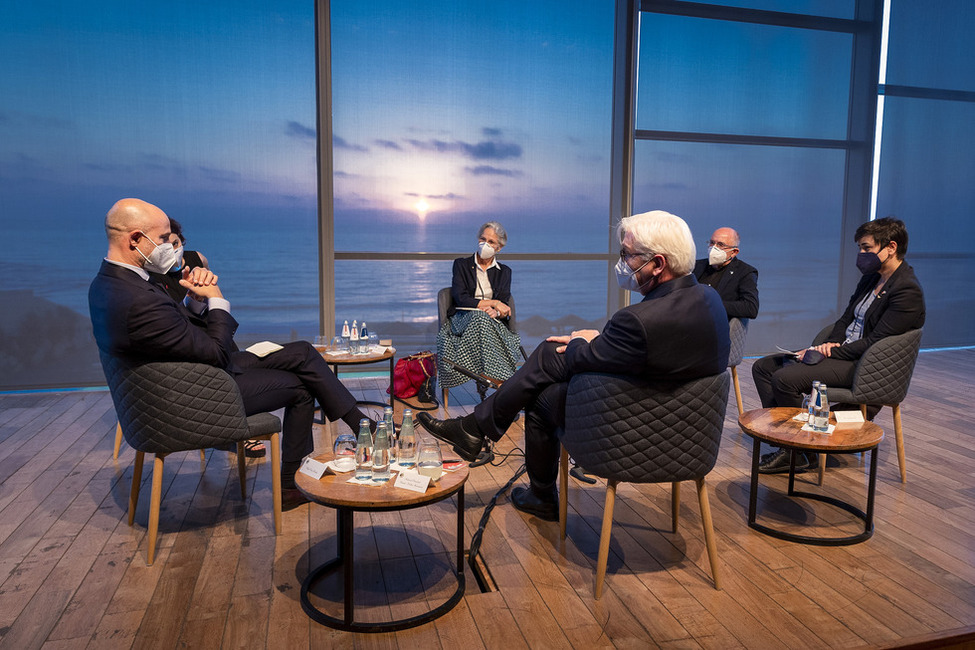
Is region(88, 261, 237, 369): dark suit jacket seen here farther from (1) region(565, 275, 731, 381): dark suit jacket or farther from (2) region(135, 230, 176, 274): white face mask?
(1) region(565, 275, 731, 381): dark suit jacket

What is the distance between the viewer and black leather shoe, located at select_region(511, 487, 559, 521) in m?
2.86

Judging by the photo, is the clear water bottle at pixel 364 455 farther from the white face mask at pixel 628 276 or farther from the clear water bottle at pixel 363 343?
the clear water bottle at pixel 363 343

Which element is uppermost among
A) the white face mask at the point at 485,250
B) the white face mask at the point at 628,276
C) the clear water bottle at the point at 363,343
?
the white face mask at the point at 485,250

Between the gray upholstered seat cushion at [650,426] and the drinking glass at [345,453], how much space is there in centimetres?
78

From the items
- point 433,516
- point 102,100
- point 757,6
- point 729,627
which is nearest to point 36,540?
point 433,516

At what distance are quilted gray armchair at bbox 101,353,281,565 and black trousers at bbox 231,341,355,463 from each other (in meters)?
0.30

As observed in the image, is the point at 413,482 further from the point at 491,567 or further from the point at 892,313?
the point at 892,313

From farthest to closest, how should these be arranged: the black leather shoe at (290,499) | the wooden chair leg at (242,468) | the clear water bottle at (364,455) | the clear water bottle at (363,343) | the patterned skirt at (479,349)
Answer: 1. the patterned skirt at (479,349)
2. the clear water bottle at (363,343)
3. the wooden chair leg at (242,468)
4. the black leather shoe at (290,499)
5. the clear water bottle at (364,455)

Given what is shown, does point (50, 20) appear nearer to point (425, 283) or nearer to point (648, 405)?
point (425, 283)

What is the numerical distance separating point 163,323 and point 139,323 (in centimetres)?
7

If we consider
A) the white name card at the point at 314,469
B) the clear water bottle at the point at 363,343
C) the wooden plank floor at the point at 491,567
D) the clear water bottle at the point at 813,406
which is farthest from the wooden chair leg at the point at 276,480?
the clear water bottle at the point at 813,406

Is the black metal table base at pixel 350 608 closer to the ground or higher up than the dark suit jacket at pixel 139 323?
closer to the ground

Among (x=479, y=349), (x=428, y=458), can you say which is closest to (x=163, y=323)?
(x=428, y=458)

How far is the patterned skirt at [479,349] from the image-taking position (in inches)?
178
